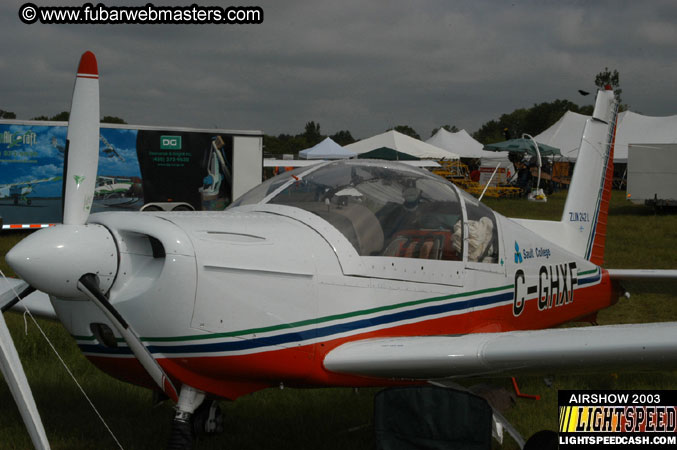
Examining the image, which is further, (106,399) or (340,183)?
(106,399)

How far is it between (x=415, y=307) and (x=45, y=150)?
1332 centimetres

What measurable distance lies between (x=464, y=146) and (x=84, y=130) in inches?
1754

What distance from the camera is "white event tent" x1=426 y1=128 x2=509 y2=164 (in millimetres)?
44250

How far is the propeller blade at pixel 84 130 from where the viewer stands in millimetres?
3459

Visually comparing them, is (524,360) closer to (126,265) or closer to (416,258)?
(416,258)

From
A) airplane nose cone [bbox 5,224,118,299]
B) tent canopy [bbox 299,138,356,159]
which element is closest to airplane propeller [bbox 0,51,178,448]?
airplane nose cone [bbox 5,224,118,299]

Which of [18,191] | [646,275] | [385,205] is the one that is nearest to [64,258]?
[385,205]

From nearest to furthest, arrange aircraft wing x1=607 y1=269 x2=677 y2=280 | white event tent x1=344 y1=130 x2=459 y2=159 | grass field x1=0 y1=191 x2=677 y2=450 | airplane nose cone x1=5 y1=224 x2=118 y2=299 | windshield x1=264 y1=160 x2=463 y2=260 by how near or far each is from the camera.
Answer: airplane nose cone x1=5 y1=224 x2=118 y2=299 < windshield x1=264 y1=160 x2=463 y2=260 < grass field x1=0 y1=191 x2=677 y2=450 < aircraft wing x1=607 y1=269 x2=677 y2=280 < white event tent x1=344 y1=130 x2=459 y2=159

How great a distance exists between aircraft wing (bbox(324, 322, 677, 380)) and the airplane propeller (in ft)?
3.58

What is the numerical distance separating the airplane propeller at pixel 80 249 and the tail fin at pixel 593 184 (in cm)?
439

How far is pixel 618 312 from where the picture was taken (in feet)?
28.2

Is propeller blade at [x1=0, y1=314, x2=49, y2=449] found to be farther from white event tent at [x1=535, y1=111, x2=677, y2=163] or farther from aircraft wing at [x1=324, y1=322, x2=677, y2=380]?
white event tent at [x1=535, y1=111, x2=677, y2=163]

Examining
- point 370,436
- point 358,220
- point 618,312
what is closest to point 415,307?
point 358,220

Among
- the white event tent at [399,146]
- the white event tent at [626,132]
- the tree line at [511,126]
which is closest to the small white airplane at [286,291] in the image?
the white event tent at [626,132]
